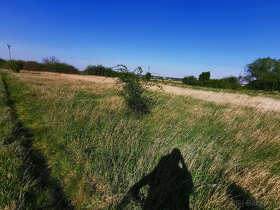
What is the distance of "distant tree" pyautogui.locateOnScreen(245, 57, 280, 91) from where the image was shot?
40.1 m

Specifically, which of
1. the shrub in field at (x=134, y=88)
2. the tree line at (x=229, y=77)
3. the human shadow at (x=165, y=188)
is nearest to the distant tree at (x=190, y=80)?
the tree line at (x=229, y=77)

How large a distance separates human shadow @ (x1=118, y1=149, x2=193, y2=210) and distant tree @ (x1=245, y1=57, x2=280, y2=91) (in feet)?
185

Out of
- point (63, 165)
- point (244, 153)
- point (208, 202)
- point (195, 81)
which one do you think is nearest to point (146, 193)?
point (208, 202)

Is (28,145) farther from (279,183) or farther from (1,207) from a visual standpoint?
(279,183)

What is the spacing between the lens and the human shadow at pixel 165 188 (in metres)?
1.76

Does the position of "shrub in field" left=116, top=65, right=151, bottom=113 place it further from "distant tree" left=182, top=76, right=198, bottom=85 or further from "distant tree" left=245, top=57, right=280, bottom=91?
"distant tree" left=245, top=57, right=280, bottom=91

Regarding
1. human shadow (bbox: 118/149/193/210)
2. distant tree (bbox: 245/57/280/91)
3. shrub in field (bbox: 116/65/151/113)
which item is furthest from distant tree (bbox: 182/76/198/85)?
human shadow (bbox: 118/149/193/210)

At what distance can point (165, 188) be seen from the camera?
75.0 inches

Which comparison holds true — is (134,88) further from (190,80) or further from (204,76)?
(204,76)

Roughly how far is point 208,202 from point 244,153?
2049 millimetres

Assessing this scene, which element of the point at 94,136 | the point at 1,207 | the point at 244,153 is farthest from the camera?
the point at 94,136

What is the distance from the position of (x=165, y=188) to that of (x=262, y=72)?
71.3 metres

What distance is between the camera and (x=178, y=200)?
5.78 ft

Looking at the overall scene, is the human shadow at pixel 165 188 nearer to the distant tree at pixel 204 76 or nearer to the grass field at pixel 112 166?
the grass field at pixel 112 166
